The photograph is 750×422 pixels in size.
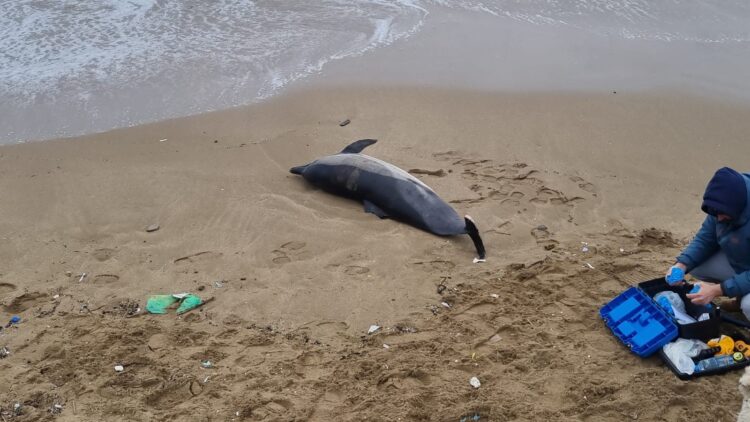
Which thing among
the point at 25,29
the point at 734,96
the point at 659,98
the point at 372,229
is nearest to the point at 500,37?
the point at 659,98

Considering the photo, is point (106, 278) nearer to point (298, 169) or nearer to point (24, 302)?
point (24, 302)

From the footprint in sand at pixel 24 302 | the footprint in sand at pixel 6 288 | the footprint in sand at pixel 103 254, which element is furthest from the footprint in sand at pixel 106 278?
the footprint in sand at pixel 6 288

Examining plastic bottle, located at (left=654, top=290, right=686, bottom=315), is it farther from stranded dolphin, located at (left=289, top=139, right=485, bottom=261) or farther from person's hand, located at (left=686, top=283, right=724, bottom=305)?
stranded dolphin, located at (left=289, top=139, right=485, bottom=261)

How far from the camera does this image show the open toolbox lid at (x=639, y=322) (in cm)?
388

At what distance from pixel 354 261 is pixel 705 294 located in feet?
8.27

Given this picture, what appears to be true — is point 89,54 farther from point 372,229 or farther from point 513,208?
point 513,208

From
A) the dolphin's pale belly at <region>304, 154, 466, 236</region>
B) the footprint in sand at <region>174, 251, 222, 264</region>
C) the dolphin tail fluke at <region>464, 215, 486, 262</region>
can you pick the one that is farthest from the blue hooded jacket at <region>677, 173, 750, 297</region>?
the footprint in sand at <region>174, 251, 222, 264</region>

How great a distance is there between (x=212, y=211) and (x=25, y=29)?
242 inches

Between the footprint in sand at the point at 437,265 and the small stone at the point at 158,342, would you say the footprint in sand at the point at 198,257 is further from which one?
the footprint in sand at the point at 437,265

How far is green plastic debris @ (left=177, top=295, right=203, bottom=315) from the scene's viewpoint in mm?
4539

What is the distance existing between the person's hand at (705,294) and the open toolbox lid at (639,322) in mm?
221

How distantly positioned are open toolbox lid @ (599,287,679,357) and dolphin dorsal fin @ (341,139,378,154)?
3.21m

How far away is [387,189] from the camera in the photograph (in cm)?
590

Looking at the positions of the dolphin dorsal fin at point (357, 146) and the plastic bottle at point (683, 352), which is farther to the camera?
the dolphin dorsal fin at point (357, 146)
